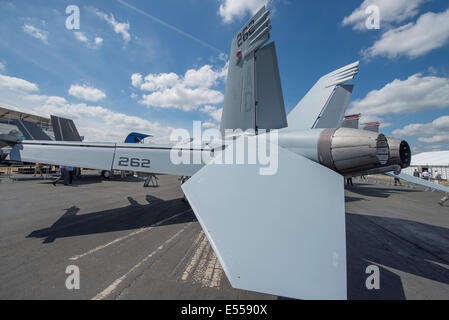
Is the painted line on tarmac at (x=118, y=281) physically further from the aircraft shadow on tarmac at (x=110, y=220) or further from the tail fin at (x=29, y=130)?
the tail fin at (x=29, y=130)

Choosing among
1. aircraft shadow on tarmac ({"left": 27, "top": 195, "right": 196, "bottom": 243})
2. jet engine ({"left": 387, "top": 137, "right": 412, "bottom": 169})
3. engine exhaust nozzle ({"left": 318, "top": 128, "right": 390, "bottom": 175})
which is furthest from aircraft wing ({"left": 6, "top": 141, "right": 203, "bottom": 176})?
jet engine ({"left": 387, "top": 137, "right": 412, "bottom": 169})

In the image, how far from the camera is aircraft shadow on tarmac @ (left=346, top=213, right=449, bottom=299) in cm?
266

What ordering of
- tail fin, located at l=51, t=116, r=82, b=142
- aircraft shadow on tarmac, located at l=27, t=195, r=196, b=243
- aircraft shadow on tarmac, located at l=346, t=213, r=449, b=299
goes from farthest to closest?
tail fin, located at l=51, t=116, r=82, b=142 < aircraft shadow on tarmac, located at l=27, t=195, r=196, b=243 < aircraft shadow on tarmac, located at l=346, t=213, r=449, b=299

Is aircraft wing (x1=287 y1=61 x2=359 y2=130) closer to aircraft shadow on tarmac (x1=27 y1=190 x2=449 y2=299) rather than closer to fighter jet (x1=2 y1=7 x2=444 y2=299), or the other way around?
fighter jet (x1=2 y1=7 x2=444 y2=299)

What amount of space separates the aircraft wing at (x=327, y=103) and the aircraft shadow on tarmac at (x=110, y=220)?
483 cm

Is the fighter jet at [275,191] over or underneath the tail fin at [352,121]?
underneath

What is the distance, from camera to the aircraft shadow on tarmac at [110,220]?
4198mm

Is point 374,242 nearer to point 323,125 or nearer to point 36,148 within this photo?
point 323,125

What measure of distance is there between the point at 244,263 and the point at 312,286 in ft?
1.56

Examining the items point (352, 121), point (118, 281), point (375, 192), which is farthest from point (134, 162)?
point (375, 192)

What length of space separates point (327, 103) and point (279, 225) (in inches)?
182

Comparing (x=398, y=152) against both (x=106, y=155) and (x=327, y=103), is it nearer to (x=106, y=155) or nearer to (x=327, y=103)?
(x=327, y=103)

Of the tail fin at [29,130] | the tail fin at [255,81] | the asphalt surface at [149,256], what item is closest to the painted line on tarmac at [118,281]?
the asphalt surface at [149,256]

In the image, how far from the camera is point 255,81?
10.1 ft
